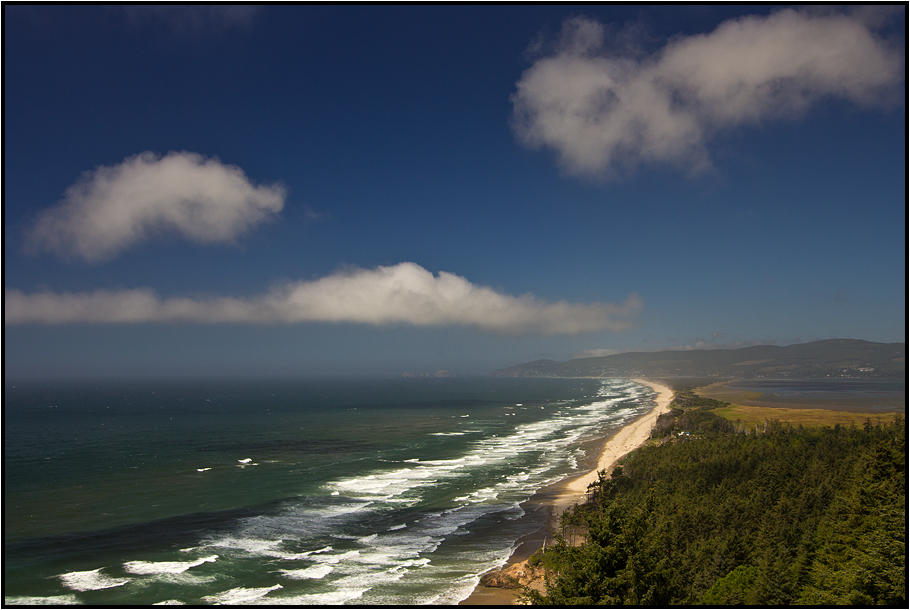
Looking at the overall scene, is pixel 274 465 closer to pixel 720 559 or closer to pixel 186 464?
pixel 186 464

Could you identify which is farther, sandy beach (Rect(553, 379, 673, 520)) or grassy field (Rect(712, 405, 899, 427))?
grassy field (Rect(712, 405, 899, 427))

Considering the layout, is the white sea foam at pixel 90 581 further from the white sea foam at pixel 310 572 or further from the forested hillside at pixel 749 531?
the forested hillside at pixel 749 531

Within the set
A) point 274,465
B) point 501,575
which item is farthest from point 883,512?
point 274,465

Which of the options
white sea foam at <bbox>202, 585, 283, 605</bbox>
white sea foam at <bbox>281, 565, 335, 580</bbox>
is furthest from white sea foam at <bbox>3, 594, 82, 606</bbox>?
white sea foam at <bbox>281, 565, 335, 580</bbox>

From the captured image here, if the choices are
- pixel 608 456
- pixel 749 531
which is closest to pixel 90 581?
pixel 749 531

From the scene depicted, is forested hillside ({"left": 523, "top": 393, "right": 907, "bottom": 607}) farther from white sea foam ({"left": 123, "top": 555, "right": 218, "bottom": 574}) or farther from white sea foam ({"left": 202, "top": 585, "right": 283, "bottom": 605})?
white sea foam ({"left": 123, "top": 555, "right": 218, "bottom": 574})

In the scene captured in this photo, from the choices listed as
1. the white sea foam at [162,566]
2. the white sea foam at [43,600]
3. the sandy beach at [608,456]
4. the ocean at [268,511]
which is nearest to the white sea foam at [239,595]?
the ocean at [268,511]
